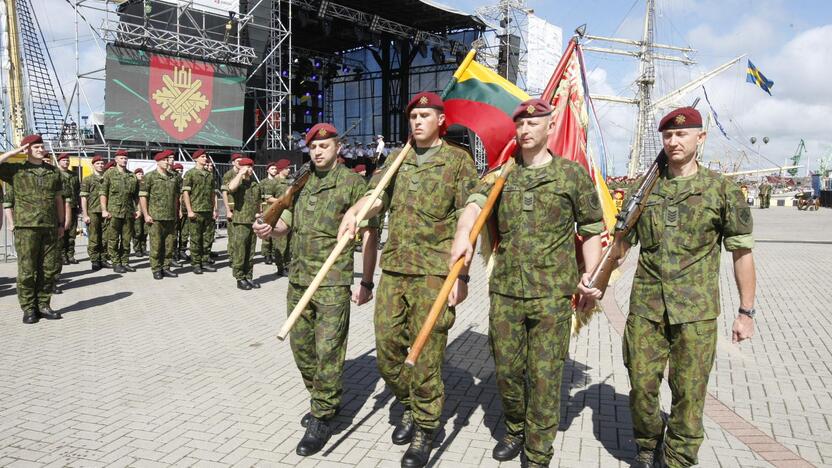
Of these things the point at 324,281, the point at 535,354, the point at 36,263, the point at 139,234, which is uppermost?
the point at 324,281

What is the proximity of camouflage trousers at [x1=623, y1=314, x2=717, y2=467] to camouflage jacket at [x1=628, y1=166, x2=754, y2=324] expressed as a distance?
0.29 ft

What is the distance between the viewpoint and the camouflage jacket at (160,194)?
10008mm

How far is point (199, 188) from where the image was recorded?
10.4 m

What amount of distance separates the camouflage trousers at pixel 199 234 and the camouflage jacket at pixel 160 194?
371mm

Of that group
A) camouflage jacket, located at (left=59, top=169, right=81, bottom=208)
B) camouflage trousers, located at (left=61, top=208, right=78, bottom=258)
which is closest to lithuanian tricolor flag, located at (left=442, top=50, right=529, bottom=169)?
camouflage jacket, located at (left=59, top=169, right=81, bottom=208)

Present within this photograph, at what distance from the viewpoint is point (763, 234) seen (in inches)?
739

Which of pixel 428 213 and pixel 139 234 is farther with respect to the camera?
pixel 139 234

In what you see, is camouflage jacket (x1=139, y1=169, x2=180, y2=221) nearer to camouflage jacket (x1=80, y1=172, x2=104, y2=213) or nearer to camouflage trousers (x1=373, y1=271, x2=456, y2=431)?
camouflage jacket (x1=80, y1=172, x2=104, y2=213)

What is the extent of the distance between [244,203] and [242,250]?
85 centimetres

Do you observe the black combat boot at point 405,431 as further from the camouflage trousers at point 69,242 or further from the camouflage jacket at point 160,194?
the camouflage trousers at point 69,242

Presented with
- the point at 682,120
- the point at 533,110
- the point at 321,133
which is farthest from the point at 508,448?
the point at 321,133

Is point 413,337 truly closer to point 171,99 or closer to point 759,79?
point 171,99

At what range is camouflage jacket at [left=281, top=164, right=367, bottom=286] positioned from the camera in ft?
12.4

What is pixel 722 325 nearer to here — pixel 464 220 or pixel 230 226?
pixel 464 220
